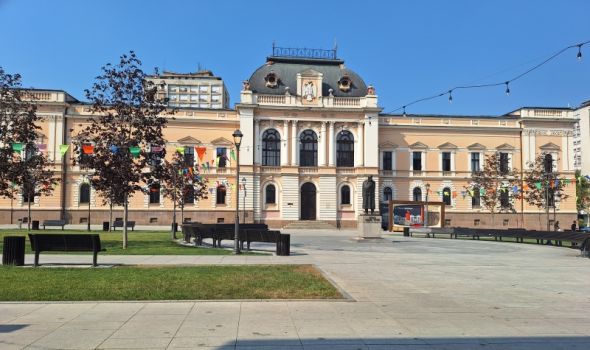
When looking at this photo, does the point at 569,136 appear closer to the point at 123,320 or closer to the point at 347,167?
the point at 347,167

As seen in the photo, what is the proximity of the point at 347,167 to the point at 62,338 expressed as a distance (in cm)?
5291

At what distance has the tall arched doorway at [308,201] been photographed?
193 feet

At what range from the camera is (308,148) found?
59188 millimetres

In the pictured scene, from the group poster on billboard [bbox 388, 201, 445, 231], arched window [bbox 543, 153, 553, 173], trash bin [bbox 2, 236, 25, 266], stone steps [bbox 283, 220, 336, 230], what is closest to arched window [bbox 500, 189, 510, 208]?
arched window [bbox 543, 153, 553, 173]

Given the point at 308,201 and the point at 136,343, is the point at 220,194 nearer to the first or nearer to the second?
the point at 308,201

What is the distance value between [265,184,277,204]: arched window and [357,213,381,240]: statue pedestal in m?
27.6

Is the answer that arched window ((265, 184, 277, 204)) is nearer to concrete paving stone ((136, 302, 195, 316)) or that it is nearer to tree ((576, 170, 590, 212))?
concrete paving stone ((136, 302, 195, 316))

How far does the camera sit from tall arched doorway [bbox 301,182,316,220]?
5875cm

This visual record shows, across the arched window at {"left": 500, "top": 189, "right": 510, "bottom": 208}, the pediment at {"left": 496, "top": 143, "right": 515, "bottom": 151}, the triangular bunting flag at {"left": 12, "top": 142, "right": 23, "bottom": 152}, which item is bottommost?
the arched window at {"left": 500, "top": 189, "right": 510, "bottom": 208}

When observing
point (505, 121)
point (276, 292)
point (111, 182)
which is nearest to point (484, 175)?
point (505, 121)

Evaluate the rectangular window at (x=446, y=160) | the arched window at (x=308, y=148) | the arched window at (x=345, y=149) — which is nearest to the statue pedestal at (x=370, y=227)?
the arched window at (x=308, y=148)

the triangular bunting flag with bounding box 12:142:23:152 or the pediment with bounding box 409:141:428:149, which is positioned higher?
the pediment with bounding box 409:141:428:149

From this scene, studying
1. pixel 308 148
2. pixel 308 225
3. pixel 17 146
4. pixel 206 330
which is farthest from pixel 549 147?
pixel 206 330

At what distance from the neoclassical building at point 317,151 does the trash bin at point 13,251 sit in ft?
129
